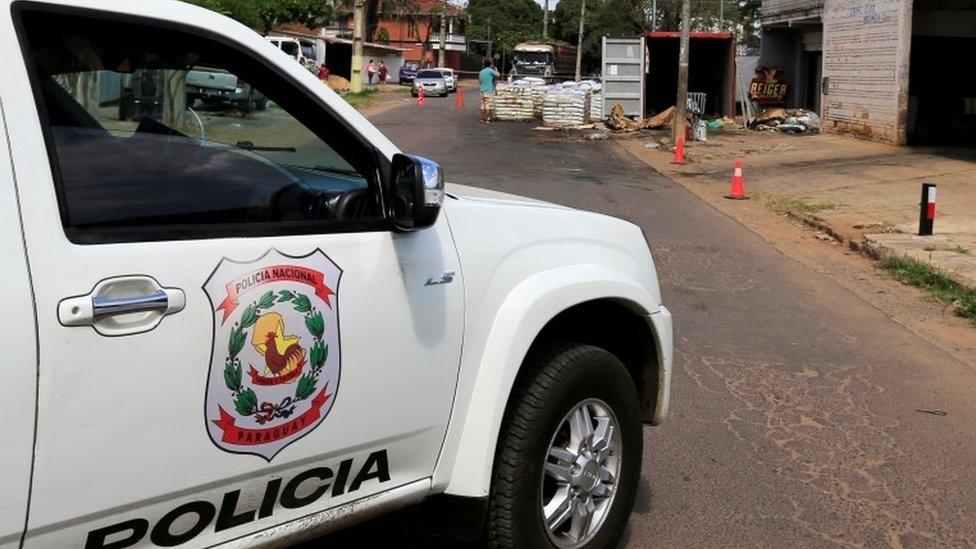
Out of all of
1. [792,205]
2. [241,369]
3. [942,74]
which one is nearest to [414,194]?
[241,369]

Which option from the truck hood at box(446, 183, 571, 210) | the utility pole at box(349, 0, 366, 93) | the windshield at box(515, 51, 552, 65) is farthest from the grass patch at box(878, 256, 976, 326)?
the windshield at box(515, 51, 552, 65)

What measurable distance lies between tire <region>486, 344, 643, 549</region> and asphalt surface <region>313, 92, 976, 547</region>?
0.52 metres

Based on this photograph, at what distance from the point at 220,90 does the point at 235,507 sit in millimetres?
1122

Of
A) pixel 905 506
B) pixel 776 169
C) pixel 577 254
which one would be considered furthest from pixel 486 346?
pixel 776 169

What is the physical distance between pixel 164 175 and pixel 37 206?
450mm

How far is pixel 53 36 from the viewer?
101 inches

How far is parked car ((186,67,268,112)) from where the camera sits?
9.75ft

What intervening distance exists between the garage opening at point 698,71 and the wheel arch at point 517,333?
29.8 meters

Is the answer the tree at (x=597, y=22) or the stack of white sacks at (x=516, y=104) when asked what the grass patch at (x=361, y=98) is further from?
the tree at (x=597, y=22)

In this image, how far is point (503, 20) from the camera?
11231 centimetres

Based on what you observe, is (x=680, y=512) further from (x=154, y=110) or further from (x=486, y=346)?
(x=154, y=110)

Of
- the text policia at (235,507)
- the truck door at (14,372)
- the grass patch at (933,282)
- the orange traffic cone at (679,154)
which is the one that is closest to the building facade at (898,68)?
the orange traffic cone at (679,154)

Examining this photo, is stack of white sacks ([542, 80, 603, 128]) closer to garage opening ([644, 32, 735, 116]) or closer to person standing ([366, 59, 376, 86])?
garage opening ([644, 32, 735, 116])

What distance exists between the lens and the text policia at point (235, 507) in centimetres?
258
